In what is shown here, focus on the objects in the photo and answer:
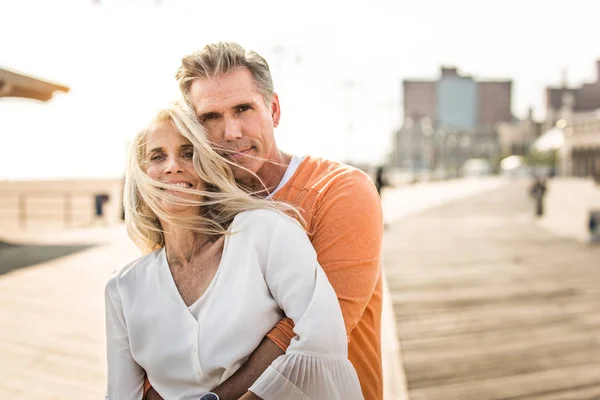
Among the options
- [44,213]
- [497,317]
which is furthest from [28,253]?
[44,213]

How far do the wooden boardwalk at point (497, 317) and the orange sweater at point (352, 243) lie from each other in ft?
7.62

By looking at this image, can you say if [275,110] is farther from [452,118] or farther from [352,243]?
[452,118]

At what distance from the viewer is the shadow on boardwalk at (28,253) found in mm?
8514

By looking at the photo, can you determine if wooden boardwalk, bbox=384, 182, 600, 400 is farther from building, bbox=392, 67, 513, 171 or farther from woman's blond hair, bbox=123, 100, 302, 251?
building, bbox=392, 67, 513, 171

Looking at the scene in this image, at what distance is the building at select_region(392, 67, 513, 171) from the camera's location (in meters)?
102

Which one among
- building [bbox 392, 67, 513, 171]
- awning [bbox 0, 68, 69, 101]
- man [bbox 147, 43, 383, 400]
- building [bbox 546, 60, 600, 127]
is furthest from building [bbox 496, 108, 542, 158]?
man [bbox 147, 43, 383, 400]

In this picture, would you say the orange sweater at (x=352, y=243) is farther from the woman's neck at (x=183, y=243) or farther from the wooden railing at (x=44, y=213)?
the wooden railing at (x=44, y=213)

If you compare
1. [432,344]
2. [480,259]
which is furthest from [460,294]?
[480,259]

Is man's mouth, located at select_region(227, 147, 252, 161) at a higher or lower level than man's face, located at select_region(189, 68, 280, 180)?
lower

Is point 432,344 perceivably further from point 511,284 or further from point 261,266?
point 261,266

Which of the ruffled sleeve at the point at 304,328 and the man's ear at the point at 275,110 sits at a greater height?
the man's ear at the point at 275,110

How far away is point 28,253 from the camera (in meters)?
9.77

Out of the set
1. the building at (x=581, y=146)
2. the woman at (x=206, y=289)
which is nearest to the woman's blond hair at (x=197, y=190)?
the woman at (x=206, y=289)

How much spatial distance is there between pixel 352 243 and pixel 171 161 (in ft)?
1.77
